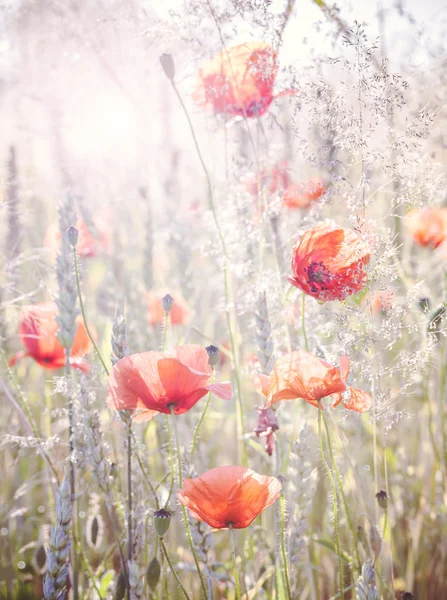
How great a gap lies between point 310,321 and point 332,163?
0.28 m

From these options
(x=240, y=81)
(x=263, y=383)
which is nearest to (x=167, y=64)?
(x=240, y=81)

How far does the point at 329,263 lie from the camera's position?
691 millimetres

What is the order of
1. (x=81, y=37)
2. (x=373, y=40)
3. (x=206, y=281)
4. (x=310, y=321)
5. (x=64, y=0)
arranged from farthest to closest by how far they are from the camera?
(x=206, y=281) < (x=64, y=0) < (x=81, y=37) < (x=310, y=321) < (x=373, y=40)

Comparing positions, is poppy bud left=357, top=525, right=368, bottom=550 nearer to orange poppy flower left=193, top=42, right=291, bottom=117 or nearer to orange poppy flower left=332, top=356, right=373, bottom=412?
orange poppy flower left=332, top=356, right=373, bottom=412

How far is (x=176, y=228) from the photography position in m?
1.64

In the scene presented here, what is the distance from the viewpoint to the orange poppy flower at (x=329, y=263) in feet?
2.13

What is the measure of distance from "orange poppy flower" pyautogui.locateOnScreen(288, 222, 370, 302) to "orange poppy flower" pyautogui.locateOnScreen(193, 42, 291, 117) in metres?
0.23

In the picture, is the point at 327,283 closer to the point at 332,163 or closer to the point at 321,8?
the point at 332,163

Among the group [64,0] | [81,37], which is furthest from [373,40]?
[64,0]

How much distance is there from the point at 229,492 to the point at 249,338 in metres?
0.69

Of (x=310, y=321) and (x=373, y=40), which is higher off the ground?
(x=373, y=40)

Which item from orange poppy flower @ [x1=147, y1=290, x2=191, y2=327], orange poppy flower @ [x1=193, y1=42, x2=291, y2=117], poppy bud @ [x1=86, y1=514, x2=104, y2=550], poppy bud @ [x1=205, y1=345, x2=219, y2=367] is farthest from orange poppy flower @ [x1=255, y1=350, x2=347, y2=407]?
orange poppy flower @ [x1=147, y1=290, x2=191, y2=327]

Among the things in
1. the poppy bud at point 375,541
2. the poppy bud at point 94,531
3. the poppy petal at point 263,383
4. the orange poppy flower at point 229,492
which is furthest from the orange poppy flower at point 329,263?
the poppy bud at point 94,531

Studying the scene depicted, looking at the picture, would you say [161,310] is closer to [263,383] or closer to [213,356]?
[213,356]
